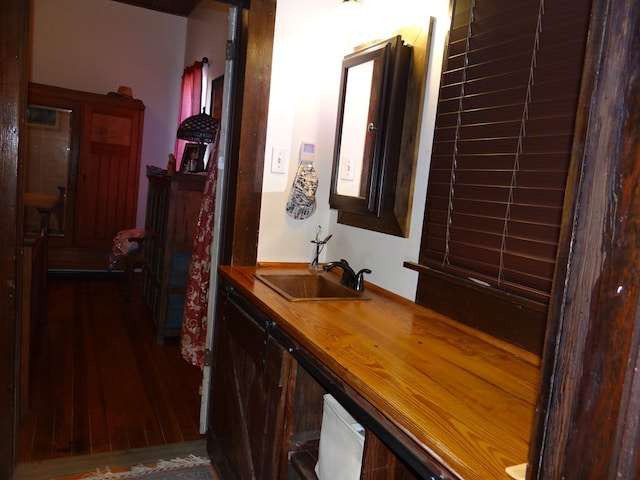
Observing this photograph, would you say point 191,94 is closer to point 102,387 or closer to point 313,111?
point 313,111

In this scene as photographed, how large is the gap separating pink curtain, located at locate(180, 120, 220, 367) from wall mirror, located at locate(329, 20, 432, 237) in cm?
79

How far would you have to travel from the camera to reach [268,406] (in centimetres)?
150

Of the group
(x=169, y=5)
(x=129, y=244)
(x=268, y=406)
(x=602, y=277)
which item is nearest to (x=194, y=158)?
(x=129, y=244)

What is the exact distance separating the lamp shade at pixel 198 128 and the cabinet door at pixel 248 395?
185 cm

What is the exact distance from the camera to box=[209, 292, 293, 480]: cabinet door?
1.44m

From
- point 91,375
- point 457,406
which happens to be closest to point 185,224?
point 91,375

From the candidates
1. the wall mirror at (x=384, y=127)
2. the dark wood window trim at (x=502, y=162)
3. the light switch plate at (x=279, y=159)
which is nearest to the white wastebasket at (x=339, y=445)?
the dark wood window trim at (x=502, y=162)

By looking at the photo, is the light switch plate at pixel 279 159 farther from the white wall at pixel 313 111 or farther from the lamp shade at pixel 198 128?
the lamp shade at pixel 198 128

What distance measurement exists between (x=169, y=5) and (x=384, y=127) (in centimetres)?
454

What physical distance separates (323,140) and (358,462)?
4.97 feet

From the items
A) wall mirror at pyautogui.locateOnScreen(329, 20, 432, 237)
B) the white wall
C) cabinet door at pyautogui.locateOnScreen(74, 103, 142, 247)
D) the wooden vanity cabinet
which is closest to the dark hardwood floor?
the wooden vanity cabinet

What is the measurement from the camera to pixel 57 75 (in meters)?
5.23

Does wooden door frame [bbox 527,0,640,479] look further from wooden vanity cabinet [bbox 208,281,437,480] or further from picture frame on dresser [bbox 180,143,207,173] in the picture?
picture frame on dresser [bbox 180,143,207,173]

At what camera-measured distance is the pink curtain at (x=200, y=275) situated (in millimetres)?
2561
